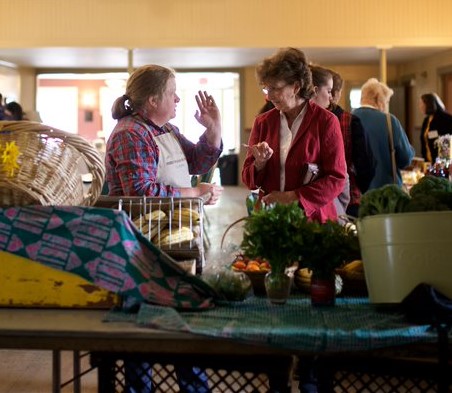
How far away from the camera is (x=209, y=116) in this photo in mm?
2973

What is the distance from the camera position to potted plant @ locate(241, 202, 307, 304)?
1.93m

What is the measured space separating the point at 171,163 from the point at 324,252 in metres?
1.07

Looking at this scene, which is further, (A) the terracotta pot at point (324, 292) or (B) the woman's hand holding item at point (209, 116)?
(B) the woman's hand holding item at point (209, 116)

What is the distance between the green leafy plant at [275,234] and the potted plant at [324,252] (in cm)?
2

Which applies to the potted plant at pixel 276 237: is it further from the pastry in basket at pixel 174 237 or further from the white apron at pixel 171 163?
the white apron at pixel 171 163

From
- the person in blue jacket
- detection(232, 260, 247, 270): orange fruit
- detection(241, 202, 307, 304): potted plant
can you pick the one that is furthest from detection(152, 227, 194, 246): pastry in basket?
the person in blue jacket

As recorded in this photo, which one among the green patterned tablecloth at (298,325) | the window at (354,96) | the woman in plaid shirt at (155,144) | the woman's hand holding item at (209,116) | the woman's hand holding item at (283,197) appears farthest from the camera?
the window at (354,96)

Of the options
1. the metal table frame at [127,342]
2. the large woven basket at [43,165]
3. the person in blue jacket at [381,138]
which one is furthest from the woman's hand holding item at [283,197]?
the person in blue jacket at [381,138]

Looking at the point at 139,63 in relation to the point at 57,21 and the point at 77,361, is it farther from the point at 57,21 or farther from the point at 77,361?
the point at 77,361

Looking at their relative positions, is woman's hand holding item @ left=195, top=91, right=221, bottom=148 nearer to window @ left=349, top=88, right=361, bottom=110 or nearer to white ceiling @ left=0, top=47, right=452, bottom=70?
white ceiling @ left=0, top=47, right=452, bottom=70

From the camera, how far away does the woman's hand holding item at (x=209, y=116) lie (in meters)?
2.96

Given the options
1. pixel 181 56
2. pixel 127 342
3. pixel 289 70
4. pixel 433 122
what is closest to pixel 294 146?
pixel 289 70

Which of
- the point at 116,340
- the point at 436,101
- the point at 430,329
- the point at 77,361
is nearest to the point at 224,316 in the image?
the point at 116,340

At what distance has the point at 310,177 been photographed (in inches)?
114
